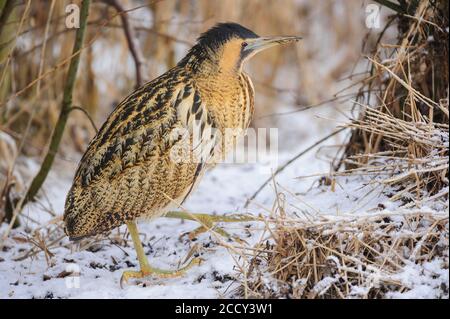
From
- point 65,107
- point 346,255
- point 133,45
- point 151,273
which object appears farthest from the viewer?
point 133,45

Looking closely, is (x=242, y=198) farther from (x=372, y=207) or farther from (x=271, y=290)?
(x=271, y=290)

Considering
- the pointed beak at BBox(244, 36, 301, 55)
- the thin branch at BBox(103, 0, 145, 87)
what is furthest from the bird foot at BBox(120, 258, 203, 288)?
the thin branch at BBox(103, 0, 145, 87)

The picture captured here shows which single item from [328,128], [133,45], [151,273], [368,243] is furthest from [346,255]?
[328,128]

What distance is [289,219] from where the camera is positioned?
2.43 metres

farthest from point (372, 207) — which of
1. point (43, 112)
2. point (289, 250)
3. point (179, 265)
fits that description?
point (43, 112)

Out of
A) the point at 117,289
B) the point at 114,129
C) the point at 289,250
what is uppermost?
the point at 114,129

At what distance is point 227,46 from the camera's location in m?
3.09

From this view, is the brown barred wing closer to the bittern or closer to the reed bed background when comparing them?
the bittern

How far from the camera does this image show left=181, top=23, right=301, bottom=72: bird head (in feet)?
10.1

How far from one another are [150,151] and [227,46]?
56 cm

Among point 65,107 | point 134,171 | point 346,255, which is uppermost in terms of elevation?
point 65,107

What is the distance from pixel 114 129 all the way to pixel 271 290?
97cm

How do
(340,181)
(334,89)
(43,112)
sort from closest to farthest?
(340,181) < (43,112) < (334,89)

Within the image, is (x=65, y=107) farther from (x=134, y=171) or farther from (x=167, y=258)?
(x=167, y=258)
